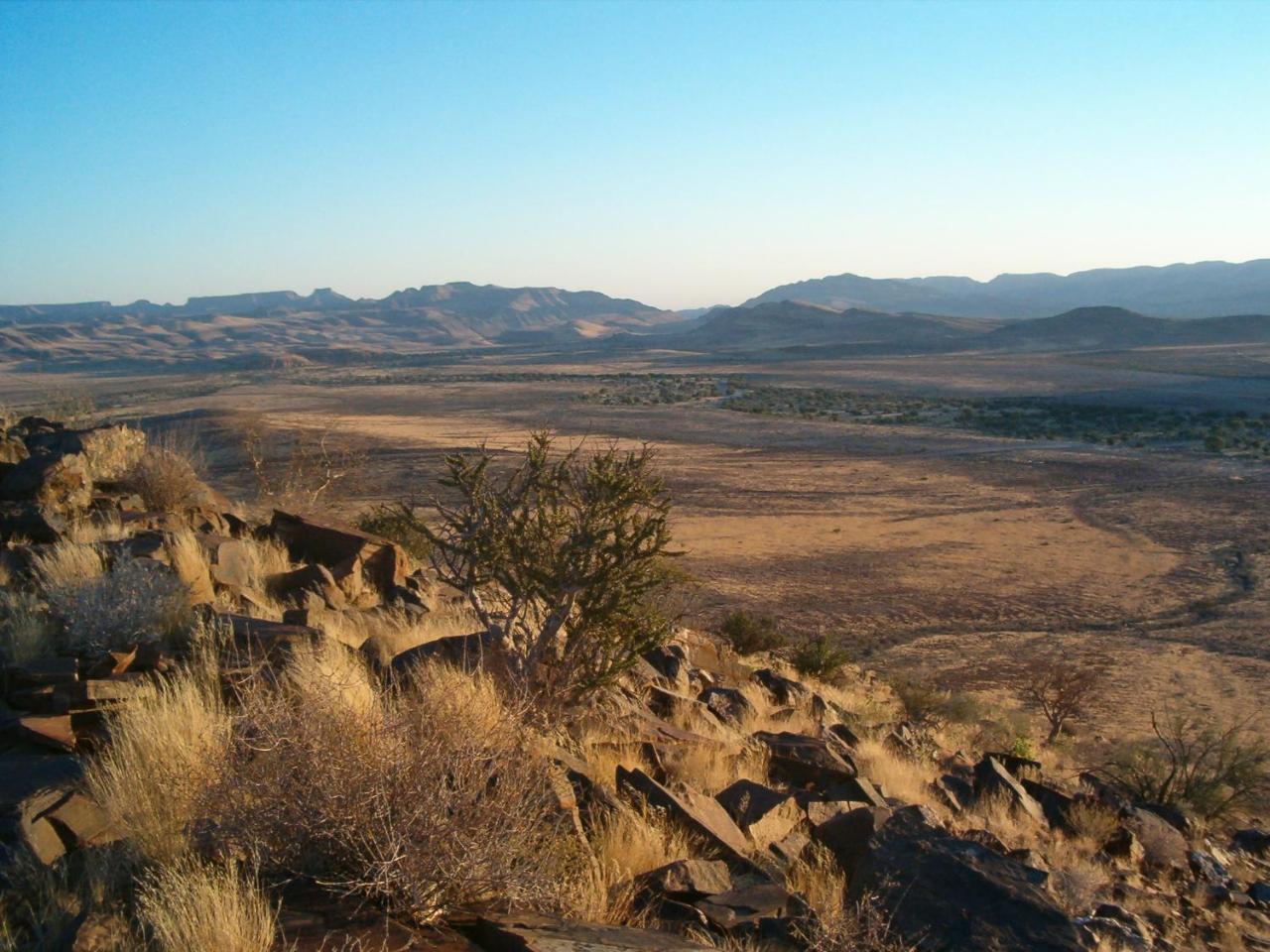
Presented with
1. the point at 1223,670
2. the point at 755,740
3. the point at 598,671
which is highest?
the point at 598,671

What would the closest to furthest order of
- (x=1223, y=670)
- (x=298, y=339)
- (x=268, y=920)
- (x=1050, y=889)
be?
Answer: (x=268, y=920) → (x=1050, y=889) → (x=1223, y=670) → (x=298, y=339)

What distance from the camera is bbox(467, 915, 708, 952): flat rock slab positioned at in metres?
3.48

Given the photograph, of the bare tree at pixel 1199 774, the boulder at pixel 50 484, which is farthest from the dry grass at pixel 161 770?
the bare tree at pixel 1199 774

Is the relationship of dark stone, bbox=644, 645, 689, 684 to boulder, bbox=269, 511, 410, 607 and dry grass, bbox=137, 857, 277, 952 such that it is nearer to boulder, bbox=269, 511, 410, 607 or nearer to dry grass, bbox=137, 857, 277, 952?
boulder, bbox=269, 511, 410, 607

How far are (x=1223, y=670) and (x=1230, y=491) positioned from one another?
1763 centimetres

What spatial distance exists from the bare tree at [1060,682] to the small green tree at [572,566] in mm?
6951

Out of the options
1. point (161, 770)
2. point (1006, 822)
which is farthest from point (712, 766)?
point (161, 770)

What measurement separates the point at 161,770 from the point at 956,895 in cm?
392

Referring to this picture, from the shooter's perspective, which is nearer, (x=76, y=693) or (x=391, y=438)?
(x=76, y=693)

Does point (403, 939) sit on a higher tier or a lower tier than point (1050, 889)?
higher

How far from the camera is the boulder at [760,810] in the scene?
18.5ft

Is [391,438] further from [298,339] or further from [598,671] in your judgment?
[298,339]

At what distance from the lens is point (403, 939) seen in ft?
11.2

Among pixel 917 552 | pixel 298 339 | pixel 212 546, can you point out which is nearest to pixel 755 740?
pixel 212 546
